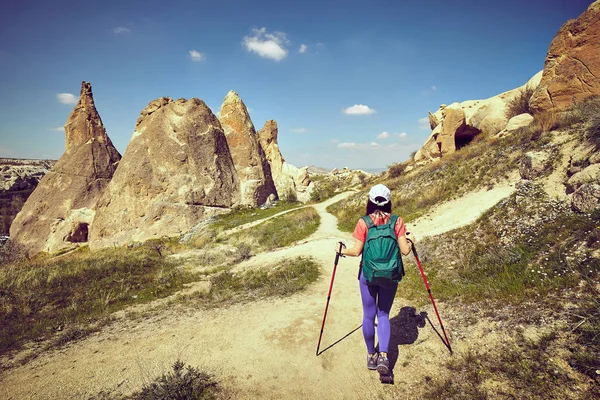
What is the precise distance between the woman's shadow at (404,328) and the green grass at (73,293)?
22.1ft

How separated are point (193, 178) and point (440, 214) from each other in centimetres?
2100

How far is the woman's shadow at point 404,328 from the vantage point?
204 inches

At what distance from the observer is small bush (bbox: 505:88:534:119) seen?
25.4 meters

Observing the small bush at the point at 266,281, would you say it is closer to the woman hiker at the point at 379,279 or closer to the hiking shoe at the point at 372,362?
the hiking shoe at the point at 372,362

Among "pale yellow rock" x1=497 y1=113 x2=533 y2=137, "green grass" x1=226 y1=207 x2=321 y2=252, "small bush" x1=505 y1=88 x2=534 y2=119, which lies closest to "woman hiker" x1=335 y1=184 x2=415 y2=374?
"green grass" x1=226 y1=207 x2=321 y2=252

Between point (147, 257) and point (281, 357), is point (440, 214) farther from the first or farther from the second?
point (147, 257)

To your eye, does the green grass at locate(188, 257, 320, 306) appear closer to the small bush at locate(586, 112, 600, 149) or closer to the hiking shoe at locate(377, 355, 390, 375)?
the hiking shoe at locate(377, 355, 390, 375)

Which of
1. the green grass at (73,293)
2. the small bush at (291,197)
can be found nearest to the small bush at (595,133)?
the green grass at (73,293)

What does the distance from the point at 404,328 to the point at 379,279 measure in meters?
2.86

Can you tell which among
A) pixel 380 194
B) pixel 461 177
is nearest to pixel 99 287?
pixel 380 194

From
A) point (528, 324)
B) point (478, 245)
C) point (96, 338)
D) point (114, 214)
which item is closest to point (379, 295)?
point (528, 324)

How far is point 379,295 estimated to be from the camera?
167 inches

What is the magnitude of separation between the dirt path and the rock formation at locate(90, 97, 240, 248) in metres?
19.2

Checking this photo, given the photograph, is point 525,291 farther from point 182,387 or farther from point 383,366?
point 182,387
